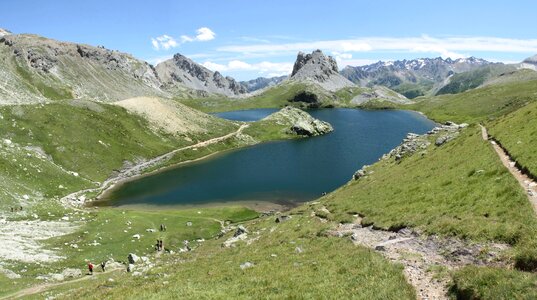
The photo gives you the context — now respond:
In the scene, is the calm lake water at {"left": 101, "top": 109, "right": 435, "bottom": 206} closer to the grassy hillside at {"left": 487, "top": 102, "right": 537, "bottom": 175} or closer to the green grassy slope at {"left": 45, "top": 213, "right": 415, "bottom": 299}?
the grassy hillside at {"left": 487, "top": 102, "right": 537, "bottom": 175}

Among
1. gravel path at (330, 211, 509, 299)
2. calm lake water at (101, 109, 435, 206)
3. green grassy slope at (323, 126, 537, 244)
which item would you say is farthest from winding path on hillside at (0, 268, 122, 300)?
calm lake water at (101, 109, 435, 206)

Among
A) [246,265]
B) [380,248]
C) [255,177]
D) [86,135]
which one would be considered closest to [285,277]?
[246,265]

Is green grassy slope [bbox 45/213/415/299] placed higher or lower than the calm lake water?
higher

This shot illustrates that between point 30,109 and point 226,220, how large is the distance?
98948 millimetres

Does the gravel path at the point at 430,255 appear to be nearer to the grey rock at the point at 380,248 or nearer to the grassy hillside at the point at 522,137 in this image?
the grey rock at the point at 380,248

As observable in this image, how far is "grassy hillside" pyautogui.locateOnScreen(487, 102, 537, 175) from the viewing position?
132 ft

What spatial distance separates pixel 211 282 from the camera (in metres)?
28.2

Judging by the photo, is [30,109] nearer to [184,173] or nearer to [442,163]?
[184,173]

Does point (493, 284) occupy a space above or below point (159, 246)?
above

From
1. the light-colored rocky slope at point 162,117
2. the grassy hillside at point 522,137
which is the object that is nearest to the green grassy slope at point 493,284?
the grassy hillside at point 522,137

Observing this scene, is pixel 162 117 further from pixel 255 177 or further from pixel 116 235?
pixel 116 235

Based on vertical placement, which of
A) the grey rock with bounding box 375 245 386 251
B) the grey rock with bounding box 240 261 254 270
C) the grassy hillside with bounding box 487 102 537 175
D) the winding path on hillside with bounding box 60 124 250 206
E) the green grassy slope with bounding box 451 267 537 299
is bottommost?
the winding path on hillside with bounding box 60 124 250 206

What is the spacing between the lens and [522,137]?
49531 mm

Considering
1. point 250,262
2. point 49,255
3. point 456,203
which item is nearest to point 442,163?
point 456,203
